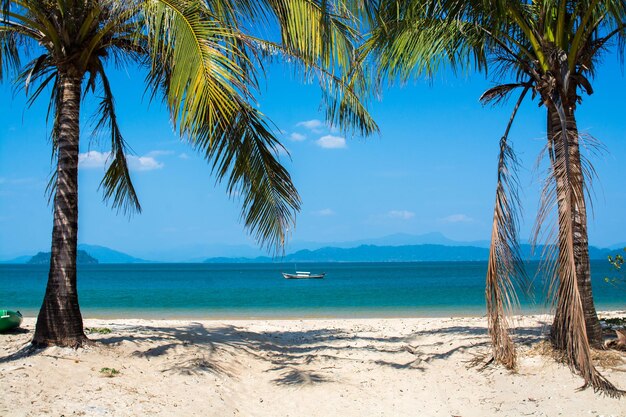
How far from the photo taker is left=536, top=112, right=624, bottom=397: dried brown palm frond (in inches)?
217

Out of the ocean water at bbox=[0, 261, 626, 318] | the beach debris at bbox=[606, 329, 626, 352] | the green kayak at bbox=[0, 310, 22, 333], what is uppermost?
the beach debris at bbox=[606, 329, 626, 352]

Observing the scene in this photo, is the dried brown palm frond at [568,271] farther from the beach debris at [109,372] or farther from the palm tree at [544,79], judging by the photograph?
the beach debris at [109,372]

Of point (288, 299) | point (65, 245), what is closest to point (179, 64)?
point (65, 245)

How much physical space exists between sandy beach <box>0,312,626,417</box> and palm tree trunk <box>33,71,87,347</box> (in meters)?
0.28

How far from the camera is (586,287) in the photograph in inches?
272

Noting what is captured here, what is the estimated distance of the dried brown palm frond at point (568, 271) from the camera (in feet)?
18.1

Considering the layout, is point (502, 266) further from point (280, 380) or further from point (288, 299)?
point (288, 299)

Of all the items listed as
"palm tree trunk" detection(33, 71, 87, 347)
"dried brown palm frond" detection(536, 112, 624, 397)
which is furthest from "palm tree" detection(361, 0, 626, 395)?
"palm tree trunk" detection(33, 71, 87, 347)

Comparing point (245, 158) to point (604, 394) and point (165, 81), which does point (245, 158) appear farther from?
point (604, 394)

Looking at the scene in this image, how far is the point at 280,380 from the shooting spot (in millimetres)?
7152

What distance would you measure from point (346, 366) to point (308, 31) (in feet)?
15.5

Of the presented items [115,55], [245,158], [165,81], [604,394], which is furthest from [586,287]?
[115,55]

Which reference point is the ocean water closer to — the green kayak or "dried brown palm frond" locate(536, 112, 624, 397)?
"dried brown palm frond" locate(536, 112, 624, 397)

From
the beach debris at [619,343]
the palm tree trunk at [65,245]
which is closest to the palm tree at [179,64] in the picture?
the palm tree trunk at [65,245]
